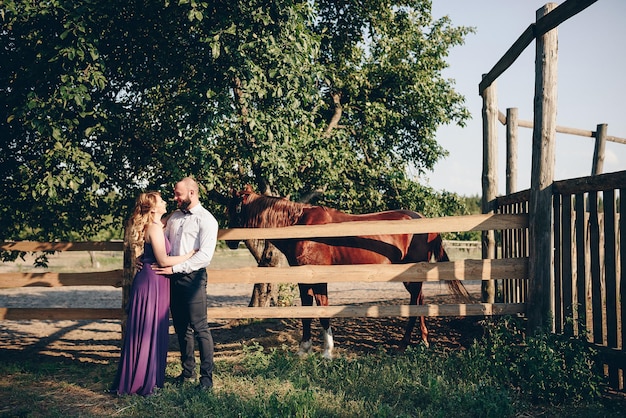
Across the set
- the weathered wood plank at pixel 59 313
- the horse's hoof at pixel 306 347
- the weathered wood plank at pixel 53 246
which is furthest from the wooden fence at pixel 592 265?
the weathered wood plank at pixel 53 246

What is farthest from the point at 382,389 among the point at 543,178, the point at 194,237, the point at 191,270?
the point at 543,178

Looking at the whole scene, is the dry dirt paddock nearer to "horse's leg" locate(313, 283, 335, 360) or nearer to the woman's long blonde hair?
"horse's leg" locate(313, 283, 335, 360)

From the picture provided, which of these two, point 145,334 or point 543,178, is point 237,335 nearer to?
point 145,334

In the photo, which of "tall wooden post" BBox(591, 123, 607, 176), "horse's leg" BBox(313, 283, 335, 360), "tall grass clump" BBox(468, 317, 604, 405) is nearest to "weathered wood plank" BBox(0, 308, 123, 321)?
"horse's leg" BBox(313, 283, 335, 360)

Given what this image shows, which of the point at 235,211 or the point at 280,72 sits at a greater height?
the point at 280,72

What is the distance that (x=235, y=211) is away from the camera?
7.39m

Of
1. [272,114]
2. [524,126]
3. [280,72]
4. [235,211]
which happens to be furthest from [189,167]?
[524,126]

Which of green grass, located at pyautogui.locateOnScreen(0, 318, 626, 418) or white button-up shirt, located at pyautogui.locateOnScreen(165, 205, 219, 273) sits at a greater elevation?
white button-up shirt, located at pyautogui.locateOnScreen(165, 205, 219, 273)

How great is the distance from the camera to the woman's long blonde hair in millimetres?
5348

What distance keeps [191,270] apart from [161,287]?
409 mm

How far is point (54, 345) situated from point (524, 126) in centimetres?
891

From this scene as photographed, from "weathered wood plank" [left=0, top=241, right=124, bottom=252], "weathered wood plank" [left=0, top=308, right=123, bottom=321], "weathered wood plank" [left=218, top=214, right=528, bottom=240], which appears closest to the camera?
"weathered wood plank" [left=218, top=214, right=528, bottom=240]

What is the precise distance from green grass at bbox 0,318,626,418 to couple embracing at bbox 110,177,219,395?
0.26 meters

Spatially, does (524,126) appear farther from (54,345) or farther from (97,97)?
(54,345)
